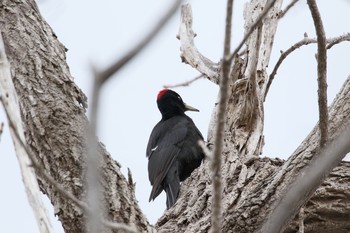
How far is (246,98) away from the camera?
4.95 m

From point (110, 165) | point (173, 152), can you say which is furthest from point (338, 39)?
point (173, 152)

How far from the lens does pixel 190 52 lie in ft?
18.9

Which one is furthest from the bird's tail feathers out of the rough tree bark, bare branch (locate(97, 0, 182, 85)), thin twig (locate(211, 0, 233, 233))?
bare branch (locate(97, 0, 182, 85))

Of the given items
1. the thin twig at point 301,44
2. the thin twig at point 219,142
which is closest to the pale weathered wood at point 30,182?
the thin twig at point 219,142

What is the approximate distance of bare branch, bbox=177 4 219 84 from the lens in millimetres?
5511

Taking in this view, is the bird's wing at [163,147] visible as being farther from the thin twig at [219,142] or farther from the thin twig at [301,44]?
the thin twig at [219,142]

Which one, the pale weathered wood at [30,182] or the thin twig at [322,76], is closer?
the pale weathered wood at [30,182]

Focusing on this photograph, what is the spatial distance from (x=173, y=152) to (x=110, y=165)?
11.3ft

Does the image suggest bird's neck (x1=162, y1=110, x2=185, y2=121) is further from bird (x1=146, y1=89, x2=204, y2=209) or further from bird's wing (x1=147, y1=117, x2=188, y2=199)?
bird's wing (x1=147, y1=117, x2=188, y2=199)

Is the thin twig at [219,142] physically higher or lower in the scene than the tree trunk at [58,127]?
lower

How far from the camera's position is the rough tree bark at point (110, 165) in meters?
3.18

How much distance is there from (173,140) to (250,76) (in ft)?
6.72

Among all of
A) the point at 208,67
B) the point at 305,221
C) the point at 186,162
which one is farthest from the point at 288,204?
the point at 186,162

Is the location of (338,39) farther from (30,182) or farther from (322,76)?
(30,182)
